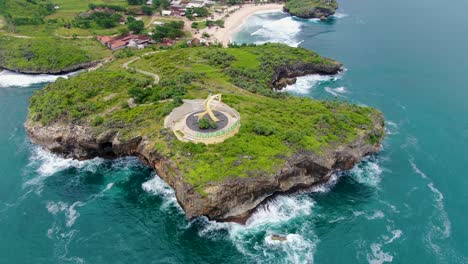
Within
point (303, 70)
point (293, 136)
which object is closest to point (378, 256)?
point (293, 136)

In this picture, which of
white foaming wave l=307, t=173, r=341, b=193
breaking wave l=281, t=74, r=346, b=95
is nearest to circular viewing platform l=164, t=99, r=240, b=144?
white foaming wave l=307, t=173, r=341, b=193

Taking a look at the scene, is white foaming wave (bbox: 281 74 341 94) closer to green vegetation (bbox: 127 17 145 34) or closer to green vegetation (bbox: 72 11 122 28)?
green vegetation (bbox: 127 17 145 34)

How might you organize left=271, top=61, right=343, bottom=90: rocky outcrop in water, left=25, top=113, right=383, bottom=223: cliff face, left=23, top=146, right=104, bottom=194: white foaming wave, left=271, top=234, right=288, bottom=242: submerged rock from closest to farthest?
left=271, top=234, right=288, bottom=242: submerged rock, left=25, top=113, right=383, bottom=223: cliff face, left=23, top=146, right=104, bottom=194: white foaming wave, left=271, top=61, right=343, bottom=90: rocky outcrop in water

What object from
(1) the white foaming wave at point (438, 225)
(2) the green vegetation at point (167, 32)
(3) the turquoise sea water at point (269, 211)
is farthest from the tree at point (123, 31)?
(1) the white foaming wave at point (438, 225)

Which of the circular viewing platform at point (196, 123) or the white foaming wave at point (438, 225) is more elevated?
the circular viewing platform at point (196, 123)

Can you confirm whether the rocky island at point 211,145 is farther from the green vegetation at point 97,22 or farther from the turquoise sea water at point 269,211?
the green vegetation at point 97,22

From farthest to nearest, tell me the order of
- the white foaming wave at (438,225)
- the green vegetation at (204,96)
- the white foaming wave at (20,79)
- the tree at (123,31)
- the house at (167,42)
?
the tree at (123,31) → the house at (167,42) → the white foaming wave at (20,79) → the green vegetation at (204,96) → the white foaming wave at (438,225)

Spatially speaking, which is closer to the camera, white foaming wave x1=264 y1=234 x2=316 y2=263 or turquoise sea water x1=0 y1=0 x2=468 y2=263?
white foaming wave x1=264 y1=234 x2=316 y2=263
